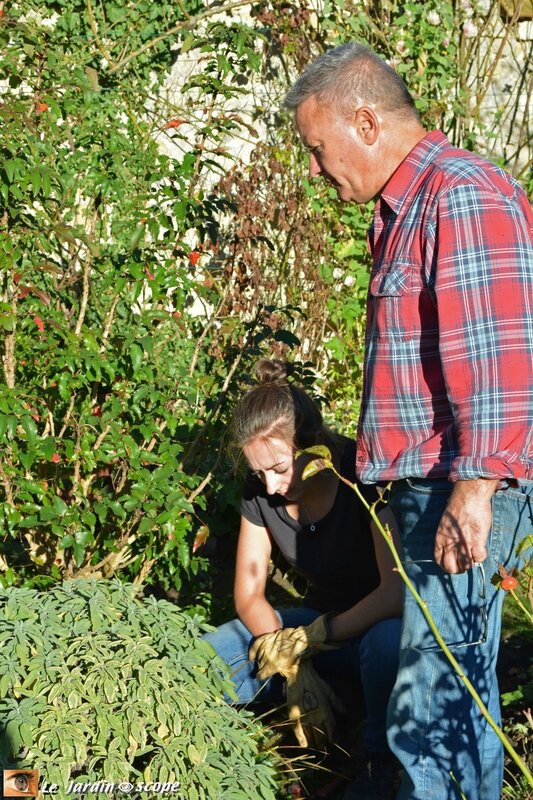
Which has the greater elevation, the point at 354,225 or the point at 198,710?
the point at 354,225

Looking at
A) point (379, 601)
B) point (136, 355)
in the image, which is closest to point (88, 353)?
point (136, 355)

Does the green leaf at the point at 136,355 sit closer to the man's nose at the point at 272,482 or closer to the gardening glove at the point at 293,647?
the man's nose at the point at 272,482

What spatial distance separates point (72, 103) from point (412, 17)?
3.05 meters

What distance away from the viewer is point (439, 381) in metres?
1.96

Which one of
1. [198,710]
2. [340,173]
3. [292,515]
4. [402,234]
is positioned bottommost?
[198,710]

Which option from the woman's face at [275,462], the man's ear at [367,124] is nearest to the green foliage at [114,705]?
the woman's face at [275,462]

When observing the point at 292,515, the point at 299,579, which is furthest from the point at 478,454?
the point at 299,579

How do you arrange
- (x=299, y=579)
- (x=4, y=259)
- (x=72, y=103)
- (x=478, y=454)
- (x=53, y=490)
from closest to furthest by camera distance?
(x=478, y=454) → (x=4, y=259) → (x=72, y=103) → (x=53, y=490) → (x=299, y=579)

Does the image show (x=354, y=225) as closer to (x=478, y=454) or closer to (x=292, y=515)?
(x=292, y=515)

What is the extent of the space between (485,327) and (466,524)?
367mm

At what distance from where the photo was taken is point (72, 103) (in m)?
2.88

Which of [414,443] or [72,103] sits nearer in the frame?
[414,443]

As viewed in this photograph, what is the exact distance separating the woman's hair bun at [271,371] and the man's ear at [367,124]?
101cm

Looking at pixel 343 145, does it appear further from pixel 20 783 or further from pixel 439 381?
→ pixel 20 783
